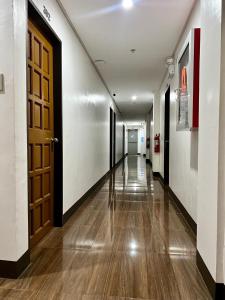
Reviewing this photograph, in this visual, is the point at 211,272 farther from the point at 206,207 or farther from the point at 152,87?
the point at 152,87

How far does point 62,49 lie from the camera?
8.80 feet

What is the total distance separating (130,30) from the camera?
3.21 meters

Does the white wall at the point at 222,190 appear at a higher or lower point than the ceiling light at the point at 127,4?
lower

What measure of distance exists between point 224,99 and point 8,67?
1.50 metres

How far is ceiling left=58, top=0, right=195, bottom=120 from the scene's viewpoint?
2.62 m

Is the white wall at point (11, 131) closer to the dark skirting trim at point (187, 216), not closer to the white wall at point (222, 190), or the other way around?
the white wall at point (222, 190)

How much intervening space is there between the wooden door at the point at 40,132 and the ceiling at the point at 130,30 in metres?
0.77

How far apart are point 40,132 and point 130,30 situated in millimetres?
2112

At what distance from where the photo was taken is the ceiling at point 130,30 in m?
2.62

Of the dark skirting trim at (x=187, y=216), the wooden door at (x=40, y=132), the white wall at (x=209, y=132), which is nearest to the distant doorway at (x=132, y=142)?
the dark skirting trim at (x=187, y=216)

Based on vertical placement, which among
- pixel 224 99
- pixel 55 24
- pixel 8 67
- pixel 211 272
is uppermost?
pixel 55 24

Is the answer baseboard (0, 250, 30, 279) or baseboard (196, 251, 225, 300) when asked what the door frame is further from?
baseboard (196, 251, 225, 300)

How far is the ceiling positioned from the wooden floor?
106 inches

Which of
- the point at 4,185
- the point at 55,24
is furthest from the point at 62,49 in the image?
the point at 4,185
